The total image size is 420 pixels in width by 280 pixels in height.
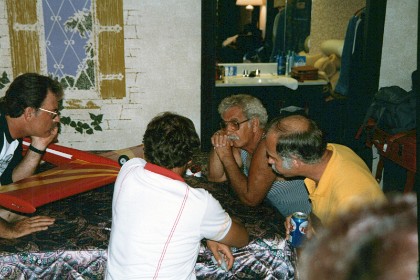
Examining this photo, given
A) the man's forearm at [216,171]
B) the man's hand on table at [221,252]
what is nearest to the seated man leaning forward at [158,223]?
the man's hand on table at [221,252]

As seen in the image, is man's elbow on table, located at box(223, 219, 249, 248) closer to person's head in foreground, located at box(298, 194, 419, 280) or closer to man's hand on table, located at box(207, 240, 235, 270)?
man's hand on table, located at box(207, 240, 235, 270)

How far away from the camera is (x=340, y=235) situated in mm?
383

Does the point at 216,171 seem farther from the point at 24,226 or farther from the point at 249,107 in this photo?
the point at 24,226

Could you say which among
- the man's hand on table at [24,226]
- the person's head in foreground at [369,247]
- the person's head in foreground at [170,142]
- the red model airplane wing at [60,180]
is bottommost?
the man's hand on table at [24,226]

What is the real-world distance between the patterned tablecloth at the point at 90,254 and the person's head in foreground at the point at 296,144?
0.30 m

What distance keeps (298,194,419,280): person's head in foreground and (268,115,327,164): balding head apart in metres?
1.73

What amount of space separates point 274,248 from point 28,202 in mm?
1209

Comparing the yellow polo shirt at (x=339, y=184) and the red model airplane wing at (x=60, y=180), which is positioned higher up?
the yellow polo shirt at (x=339, y=184)

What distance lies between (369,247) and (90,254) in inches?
71.3

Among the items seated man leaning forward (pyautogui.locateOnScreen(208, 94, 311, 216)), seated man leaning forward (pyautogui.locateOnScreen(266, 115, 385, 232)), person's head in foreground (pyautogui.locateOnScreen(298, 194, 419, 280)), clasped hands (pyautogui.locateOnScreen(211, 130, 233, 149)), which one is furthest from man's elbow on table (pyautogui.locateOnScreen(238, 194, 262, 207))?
person's head in foreground (pyautogui.locateOnScreen(298, 194, 419, 280))

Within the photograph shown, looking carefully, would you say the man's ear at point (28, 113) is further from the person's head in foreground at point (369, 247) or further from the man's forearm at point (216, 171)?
the person's head in foreground at point (369, 247)

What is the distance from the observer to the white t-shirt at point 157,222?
1.62 metres

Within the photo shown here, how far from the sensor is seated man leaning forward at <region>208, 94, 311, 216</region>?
2445mm

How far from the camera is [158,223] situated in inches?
63.7
